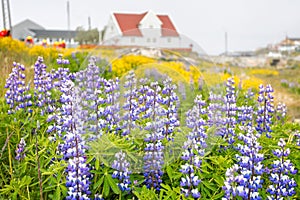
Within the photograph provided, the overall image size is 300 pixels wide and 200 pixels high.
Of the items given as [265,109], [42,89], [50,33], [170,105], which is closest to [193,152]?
[170,105]

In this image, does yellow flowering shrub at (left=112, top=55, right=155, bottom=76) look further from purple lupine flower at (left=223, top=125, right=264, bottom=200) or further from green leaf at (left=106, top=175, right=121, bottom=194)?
purple lupine flower at (left=223, top=125, right=264, bottom=200)

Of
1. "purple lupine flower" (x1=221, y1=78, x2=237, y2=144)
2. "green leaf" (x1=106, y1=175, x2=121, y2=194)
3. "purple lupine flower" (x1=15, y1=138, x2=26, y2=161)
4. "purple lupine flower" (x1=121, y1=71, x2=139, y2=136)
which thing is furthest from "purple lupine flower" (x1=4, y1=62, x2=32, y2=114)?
"purple lupine flower" (x1=221, y1=78, x2=237, y2=144)

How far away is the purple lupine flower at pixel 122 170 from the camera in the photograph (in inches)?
102

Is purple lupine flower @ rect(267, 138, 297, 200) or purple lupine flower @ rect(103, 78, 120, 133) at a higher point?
purple lupine flower @ rect(103, 78, 120, 133)

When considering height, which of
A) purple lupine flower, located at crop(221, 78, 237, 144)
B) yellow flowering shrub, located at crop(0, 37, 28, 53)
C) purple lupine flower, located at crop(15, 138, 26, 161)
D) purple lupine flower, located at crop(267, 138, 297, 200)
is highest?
yellow flowering shrub, located at crop(0, 37, 28, 53)

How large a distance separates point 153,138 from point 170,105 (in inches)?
14.5

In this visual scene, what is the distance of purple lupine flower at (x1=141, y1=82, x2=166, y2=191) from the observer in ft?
8.91

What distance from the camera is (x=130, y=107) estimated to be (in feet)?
9.79

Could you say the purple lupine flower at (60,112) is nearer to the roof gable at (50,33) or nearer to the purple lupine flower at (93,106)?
the purple lupine flower at (93,106)

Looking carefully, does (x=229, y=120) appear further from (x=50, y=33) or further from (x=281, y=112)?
(x=50, y=33)

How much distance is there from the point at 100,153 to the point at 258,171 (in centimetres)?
93

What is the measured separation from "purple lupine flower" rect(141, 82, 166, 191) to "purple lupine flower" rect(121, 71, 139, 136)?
0.08 metres

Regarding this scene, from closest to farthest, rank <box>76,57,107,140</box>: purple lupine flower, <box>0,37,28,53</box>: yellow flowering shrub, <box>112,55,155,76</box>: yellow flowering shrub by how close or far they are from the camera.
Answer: <box>76,57,107,140</box>: purple lupine flower < <box>112,55,155,76</box>: yellow flowering shrub < <box>0,37,28,53</box>: yellow flowering shrub

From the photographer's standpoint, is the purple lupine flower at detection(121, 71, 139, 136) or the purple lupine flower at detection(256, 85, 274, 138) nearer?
the purple lupine flower at detection(121, 71, 139, 136)
